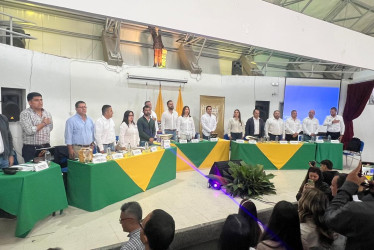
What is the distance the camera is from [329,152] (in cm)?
509

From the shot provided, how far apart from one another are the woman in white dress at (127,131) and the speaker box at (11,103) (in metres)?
1.82

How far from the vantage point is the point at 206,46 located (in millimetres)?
7523

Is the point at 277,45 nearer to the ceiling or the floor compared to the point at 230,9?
nearer to the floor

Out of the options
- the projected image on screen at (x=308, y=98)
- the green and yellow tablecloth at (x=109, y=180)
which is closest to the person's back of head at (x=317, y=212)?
the green and yellow tablecloth at (x=109, y=180)

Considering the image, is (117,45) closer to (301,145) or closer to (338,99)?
(301,145)

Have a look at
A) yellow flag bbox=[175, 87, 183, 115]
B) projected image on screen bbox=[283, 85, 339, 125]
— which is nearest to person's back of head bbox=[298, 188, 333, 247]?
yellow flag bbox=[175, 87, 183, 115]

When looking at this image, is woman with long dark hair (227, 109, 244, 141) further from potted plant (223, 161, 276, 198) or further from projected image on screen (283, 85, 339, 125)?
projected image on screen (283, 85, 339, 125)

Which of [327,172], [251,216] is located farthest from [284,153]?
[251,216]

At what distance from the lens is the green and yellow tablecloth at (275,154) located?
15.6 ft

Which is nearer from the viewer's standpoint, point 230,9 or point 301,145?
point 230,9

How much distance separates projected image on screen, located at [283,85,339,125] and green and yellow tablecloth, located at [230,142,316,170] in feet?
8.87

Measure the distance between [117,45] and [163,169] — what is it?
3380mm

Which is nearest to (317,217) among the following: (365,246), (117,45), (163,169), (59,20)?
(365,246)

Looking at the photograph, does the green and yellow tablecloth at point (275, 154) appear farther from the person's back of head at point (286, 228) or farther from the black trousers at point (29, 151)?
the person's back of head at point (286, 228)
